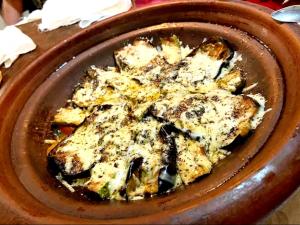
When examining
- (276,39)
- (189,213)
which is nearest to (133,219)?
(189,213)

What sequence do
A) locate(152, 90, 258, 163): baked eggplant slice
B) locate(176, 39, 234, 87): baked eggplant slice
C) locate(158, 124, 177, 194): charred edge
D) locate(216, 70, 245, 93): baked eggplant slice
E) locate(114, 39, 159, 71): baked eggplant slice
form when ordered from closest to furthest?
locate(158, 124, 177, 194): charred edge
locate(152, 90, 258, 163): baked eggplant slice
locate(216, 70, 245, 93): baked eggplant slice
locate(176, 39, 234, 87): baked eggplant slice
locate(114, 39, 159, 71): baked eggplant slice

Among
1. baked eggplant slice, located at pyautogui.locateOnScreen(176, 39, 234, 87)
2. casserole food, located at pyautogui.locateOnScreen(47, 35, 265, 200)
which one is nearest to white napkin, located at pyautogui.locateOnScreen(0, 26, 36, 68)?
casserole food, located at pyautogui.locateOnScreen(47, 35, 265, 200)

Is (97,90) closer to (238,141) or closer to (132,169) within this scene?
(132,169)

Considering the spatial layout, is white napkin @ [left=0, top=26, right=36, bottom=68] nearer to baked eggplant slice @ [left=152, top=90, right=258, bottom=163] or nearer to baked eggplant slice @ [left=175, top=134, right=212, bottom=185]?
baked eggplant slice @ [left=152, top=90, right=258, bottom=163]

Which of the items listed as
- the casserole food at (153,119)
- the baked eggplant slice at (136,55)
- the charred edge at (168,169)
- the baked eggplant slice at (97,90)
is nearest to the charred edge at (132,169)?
the casserole food at (153,119)

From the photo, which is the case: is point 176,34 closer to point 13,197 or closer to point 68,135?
point 68,135

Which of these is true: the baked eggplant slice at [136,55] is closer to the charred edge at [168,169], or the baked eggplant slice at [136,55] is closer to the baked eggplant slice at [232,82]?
the baked eggplant slice at [232,82]
